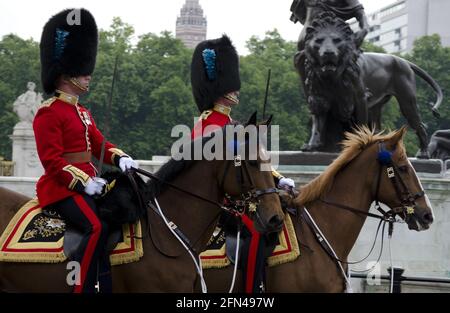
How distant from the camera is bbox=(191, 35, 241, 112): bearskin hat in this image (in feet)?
33.7

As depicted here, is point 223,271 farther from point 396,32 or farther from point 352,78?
point 396,32

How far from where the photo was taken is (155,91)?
5194 cm

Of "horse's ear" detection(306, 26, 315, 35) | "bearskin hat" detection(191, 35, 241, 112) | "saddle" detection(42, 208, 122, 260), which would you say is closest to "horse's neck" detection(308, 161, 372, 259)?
"bearskin hat" detection(191, 35, 241, 112)

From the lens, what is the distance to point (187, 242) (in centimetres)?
829

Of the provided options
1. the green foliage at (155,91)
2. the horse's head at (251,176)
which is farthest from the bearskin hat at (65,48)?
the green foliage at (155,91)

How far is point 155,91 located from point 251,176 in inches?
1737

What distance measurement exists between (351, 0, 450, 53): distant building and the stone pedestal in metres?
58.4

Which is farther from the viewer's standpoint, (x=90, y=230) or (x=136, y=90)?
(x=136, y=90)

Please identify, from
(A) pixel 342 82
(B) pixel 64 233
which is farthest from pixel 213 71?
(A) pixel 342 82

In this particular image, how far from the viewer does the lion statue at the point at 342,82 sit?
607 inches

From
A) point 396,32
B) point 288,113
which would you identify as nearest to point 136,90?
point 288,113

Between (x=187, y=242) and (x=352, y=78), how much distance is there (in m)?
8.01
